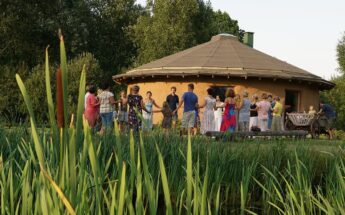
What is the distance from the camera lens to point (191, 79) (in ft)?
74.4

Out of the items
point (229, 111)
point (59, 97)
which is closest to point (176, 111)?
point (229, 111)

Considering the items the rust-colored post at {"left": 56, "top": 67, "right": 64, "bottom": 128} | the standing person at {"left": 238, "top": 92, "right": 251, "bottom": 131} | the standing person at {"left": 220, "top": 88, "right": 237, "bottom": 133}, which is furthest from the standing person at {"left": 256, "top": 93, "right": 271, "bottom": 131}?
the rust-colored post at {"left": 56, "top": 67, "right": 64, "bottom": 128}

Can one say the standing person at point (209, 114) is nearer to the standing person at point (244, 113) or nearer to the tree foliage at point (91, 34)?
the standing person at point (244, 113)

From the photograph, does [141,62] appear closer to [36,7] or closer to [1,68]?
[36,7]

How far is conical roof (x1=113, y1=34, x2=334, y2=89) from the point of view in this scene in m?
22.5

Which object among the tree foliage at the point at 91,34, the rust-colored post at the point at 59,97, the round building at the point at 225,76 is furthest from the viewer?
the tree foliage at the point at 91,34

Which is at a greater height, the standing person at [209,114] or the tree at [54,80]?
the tree at [54,80]

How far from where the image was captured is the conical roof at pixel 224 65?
2252cm

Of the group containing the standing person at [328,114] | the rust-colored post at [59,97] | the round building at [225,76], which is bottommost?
the standing person at [328,114]

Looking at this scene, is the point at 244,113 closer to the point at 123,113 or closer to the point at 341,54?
the point at 123,113

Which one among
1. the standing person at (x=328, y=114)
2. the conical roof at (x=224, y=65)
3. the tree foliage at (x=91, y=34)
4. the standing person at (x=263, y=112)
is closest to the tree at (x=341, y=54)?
the tree foliage at (x=91, y=34)

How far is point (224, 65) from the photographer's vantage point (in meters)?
23.1

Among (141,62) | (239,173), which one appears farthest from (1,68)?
(239,173)

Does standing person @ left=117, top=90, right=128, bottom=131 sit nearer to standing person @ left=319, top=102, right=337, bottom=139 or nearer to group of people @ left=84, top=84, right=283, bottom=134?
group of people @ left=84, top=84, right=283, bottom=134
